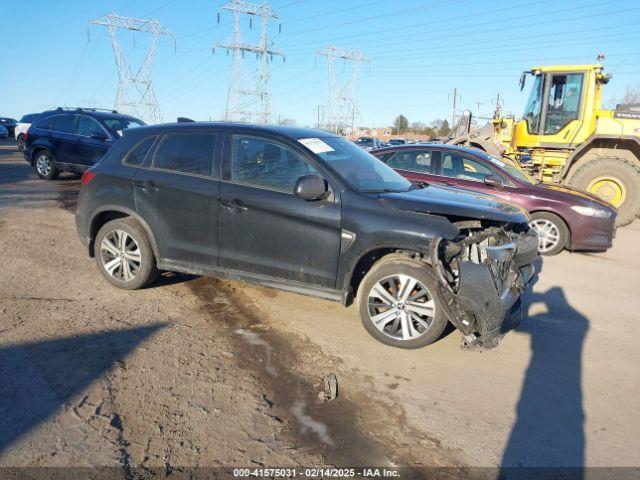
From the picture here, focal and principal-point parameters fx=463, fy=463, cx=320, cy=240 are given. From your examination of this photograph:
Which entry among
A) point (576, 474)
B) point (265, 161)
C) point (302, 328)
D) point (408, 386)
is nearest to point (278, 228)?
point (265, 161)

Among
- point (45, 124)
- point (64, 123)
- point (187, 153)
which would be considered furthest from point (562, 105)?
point (45, 124)

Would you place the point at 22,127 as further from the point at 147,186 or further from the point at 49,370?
the point at 49,370

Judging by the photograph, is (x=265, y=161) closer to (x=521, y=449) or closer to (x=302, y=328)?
(x=302, y=328)

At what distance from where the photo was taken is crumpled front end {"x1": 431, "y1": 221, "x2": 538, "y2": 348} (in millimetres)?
3547

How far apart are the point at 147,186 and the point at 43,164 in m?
9.58

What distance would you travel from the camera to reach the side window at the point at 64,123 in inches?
458

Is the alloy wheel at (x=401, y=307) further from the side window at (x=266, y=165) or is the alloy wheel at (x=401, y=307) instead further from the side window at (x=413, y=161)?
the side window at (x=413, y=161)

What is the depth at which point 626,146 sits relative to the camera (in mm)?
10492

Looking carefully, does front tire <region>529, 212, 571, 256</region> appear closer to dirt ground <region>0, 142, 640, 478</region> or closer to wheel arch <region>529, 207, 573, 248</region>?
wheel arch <region>529, 207, 573, 248</region>

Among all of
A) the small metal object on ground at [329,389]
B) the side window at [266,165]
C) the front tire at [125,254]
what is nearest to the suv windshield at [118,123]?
the front tire at [125,254]

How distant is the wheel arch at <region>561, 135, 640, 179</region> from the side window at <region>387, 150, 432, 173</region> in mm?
4531

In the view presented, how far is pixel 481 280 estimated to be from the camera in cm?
357

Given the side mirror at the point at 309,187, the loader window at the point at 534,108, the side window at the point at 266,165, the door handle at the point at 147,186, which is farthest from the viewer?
the loader window at the point at 534,108

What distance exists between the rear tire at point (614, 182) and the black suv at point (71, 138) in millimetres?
10462
